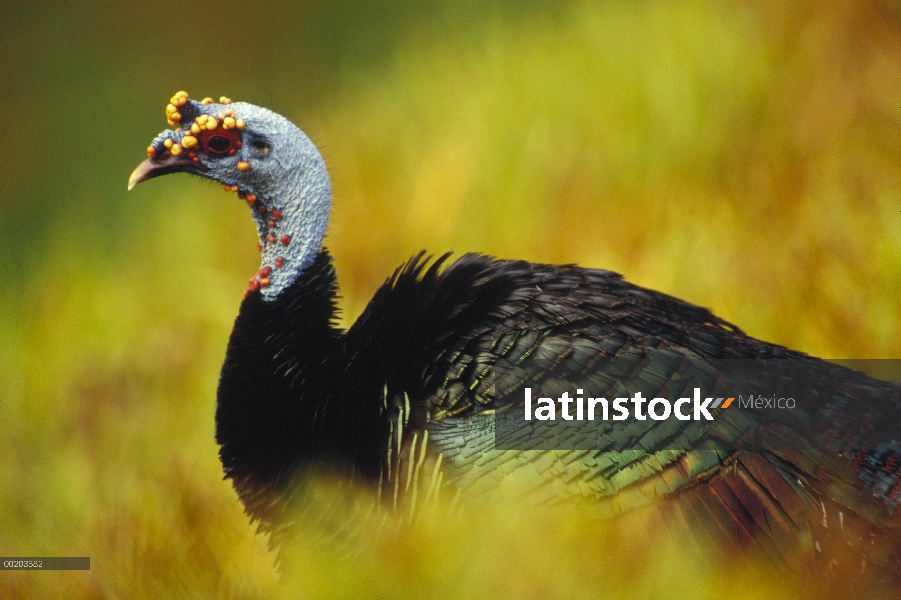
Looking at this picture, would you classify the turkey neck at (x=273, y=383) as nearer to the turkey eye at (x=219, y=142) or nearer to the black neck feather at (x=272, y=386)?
the black neck feather at (x=272, y=386)

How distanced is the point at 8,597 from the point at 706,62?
282 cm

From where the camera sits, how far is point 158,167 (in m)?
2.07

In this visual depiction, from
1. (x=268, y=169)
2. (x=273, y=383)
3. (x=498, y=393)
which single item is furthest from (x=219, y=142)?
(x=498, y=393)

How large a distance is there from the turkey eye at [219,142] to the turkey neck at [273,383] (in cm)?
37

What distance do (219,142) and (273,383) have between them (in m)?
0.62

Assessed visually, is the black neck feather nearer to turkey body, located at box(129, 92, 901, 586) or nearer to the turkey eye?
turkey body, located at box(129, 92, 901, 586)

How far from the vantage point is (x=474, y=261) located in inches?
81.0

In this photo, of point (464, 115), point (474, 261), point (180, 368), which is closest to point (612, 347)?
point (474, 261)

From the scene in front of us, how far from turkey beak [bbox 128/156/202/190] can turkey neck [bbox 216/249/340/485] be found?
1.24 feet

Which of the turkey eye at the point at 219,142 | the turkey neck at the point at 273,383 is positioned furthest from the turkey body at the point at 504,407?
the turkey eye at the point at 219,142

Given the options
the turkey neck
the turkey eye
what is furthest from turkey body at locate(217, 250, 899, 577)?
the turkey eye

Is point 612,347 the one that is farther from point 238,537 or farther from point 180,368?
point 180,368

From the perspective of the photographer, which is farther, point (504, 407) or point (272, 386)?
point (272, 386)

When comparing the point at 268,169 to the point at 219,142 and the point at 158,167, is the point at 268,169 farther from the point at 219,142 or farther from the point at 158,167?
the point at 158,167
